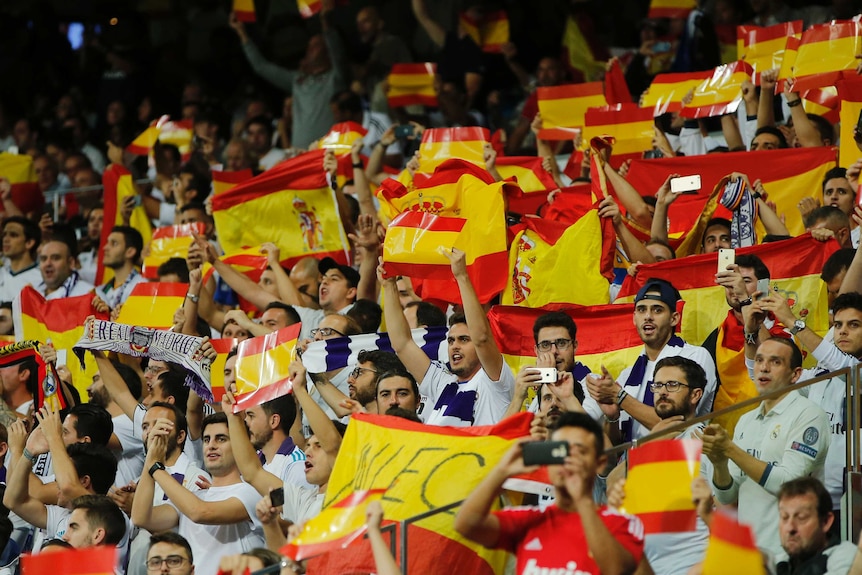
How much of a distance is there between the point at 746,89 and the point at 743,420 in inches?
170

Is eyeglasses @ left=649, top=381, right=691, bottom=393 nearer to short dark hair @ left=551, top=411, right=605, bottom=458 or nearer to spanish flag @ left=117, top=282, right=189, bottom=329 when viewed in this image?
short dark hair @ left=551, top=411, right=605, bottom=458

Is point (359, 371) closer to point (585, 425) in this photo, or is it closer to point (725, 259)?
point (725, 259)

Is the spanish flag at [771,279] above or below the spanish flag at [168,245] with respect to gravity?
below

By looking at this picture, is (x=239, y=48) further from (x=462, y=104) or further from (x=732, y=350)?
(x=732, y=350)

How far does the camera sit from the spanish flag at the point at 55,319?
35.0 ft

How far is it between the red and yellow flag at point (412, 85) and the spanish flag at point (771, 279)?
17.5 ft

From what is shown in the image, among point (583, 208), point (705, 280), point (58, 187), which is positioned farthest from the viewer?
point (58, 187)

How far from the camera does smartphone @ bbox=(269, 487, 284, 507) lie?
6.97 metres

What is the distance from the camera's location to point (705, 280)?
8805 mm

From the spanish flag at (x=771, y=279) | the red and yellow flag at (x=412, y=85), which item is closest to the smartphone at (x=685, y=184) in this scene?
the spanish flag at (x=771, y=279)

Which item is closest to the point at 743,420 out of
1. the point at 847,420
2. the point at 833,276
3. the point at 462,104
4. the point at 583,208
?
the point at 847,420

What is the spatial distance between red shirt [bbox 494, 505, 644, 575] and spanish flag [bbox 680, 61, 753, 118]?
545 centimetres

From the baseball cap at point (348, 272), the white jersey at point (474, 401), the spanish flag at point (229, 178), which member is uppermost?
the spanish flag at point (229, 178)

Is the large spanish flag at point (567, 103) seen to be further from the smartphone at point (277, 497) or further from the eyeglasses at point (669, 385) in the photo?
the smartphone at point (277, 497)
